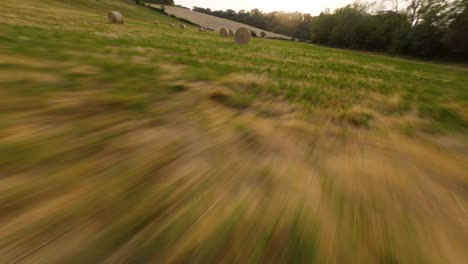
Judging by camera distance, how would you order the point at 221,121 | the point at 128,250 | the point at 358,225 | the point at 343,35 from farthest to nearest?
the point at 343,35 → the point at 221,121 → the point at 358,225 → the point at 128,250

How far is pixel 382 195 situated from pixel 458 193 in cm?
55

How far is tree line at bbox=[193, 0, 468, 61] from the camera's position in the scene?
2608 cm

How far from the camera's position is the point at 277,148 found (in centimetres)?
172

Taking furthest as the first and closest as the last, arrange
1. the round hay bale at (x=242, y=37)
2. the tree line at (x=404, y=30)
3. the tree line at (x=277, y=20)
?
the tree line at (x=277, y=20) < the tree line at (x=404, y=30) < the round hay bale at (x=242, y=37)

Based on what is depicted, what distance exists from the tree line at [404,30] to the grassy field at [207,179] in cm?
3593

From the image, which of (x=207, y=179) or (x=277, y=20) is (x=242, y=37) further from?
(x=277, y=20)

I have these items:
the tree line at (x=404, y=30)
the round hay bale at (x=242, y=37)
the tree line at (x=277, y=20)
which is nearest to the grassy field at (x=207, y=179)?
the round hay bale at (x=242, y=37)

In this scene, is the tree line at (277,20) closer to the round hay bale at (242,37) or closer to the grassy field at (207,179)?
the round hay bale at (242,37)

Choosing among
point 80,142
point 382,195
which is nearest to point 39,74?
point 80,142

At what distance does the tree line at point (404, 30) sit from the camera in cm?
2608

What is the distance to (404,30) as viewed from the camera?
107ft

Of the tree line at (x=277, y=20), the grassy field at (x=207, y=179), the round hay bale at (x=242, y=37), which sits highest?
the tree line at (x=277, y=20)

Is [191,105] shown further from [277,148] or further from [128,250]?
[128,250]

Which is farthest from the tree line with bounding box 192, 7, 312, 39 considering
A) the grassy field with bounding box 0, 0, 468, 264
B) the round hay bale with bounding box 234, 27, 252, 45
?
the grassy field with bounding box 0, 0, 468, 264
